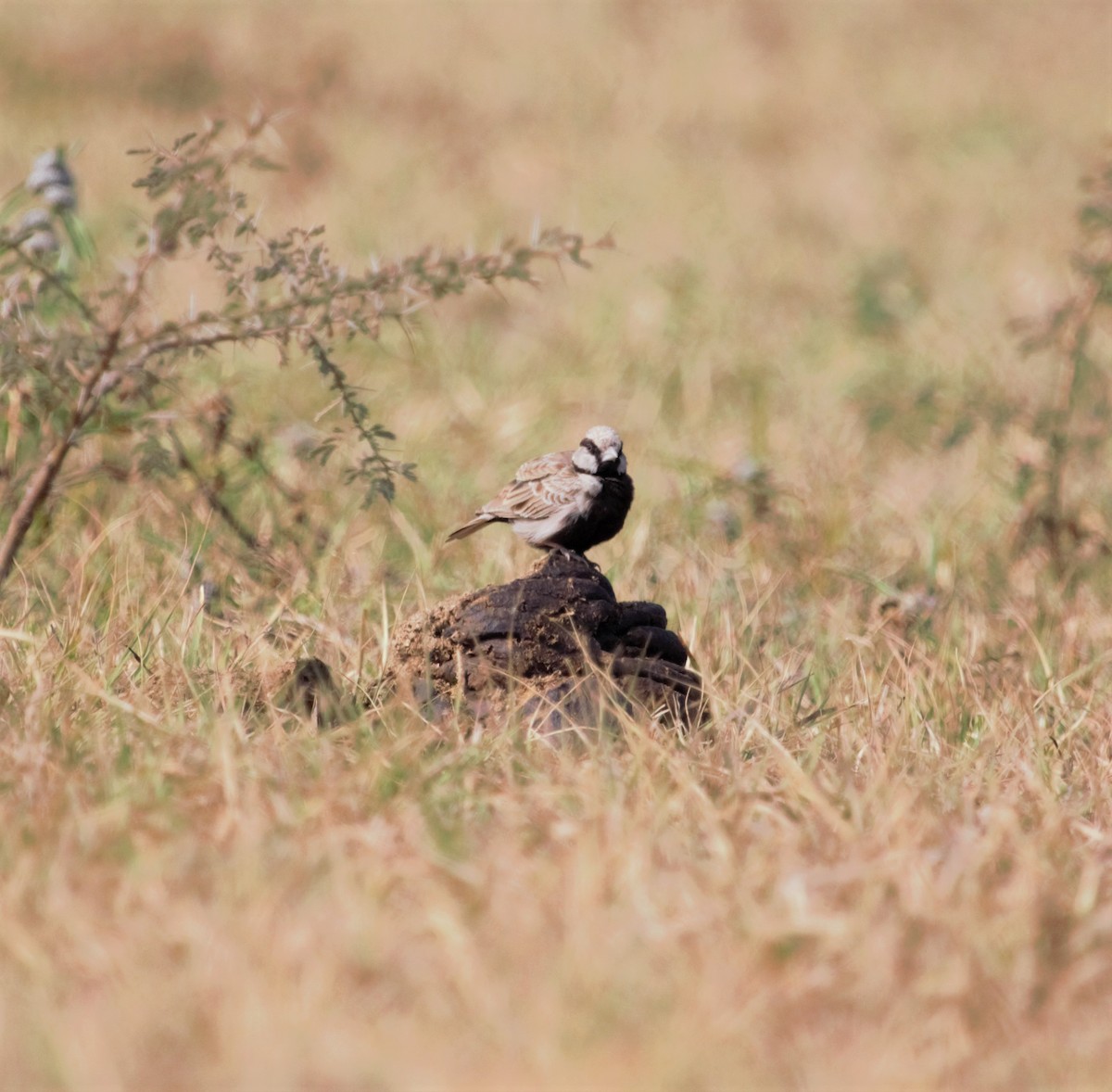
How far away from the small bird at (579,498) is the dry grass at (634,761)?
15.7 inches

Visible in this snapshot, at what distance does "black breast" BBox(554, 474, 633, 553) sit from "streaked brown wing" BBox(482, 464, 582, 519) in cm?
7

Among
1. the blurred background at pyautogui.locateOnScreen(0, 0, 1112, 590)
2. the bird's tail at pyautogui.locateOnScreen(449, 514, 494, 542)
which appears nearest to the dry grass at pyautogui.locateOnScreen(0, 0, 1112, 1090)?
the blurred background at pyautogui.locateOnScreen(0, 0, 1112, 590)

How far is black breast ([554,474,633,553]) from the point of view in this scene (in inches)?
175

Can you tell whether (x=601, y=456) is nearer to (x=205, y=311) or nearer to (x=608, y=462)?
(x=608, y=462)

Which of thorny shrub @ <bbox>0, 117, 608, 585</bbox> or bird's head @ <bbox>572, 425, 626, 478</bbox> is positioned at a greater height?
thorny shrub @ <bbox>0, 117, 608, 585</bbox>

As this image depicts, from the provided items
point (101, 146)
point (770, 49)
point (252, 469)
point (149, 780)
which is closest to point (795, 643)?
point (252, 469)

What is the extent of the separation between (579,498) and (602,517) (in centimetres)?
9

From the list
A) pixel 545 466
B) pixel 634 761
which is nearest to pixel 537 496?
pixel 545 466

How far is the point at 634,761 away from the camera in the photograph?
3.56 metres

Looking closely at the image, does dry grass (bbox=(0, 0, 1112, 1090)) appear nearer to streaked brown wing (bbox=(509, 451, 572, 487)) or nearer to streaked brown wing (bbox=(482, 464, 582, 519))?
streaked brown wing (bbox=(482, 464, 582, 519))

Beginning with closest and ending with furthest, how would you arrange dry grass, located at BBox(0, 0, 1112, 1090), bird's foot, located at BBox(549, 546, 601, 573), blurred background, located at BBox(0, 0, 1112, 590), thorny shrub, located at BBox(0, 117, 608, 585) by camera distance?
dry grass, located at BBox(0, 0, 1112, 1090), thorny shrub, located at BBox(0, 117, 608, 585), bird's foot, located at BBox(549, 546, 601, 573), blurred background, located at BBox(0, 0, 1112, 590)

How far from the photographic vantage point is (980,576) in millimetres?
6293

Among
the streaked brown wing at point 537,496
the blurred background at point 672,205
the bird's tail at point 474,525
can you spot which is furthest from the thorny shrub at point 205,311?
the blurred background at point 672,205

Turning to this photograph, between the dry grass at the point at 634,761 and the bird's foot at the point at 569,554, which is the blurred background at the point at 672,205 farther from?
the bird's foot at the point at 569,554
